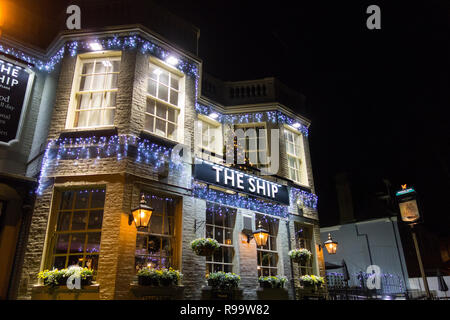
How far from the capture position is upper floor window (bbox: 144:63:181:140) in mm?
9969

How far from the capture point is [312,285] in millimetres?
11406

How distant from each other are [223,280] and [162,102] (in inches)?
222

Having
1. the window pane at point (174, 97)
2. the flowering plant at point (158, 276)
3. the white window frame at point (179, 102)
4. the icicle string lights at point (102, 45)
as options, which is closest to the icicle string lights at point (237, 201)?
the white window frame at point (179, 102)

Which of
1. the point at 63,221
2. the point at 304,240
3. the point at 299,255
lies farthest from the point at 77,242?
the point at 304,240

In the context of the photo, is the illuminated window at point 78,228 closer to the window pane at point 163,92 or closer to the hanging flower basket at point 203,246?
the hanging flower basket at point 203,246

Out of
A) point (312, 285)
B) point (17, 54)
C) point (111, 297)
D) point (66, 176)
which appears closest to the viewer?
point (111, 297)

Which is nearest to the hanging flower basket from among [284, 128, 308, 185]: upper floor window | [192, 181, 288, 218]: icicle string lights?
[192, 181, 288, 218]: icicle string lights

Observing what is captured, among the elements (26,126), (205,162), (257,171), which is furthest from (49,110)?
(257,171)

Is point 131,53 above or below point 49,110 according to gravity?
above

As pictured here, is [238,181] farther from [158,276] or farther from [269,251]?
[158,276]

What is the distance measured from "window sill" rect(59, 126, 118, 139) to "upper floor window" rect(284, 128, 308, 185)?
7.26 metres

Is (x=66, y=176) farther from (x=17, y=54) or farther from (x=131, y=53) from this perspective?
(x=17, y=54)

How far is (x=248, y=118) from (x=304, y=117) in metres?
2.72

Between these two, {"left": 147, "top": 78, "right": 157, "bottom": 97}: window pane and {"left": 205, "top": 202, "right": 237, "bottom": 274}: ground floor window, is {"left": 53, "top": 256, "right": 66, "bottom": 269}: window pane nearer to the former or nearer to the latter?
{"left": 205, "top": 202, "right": 237, "bottom": 274}: ground floor window
